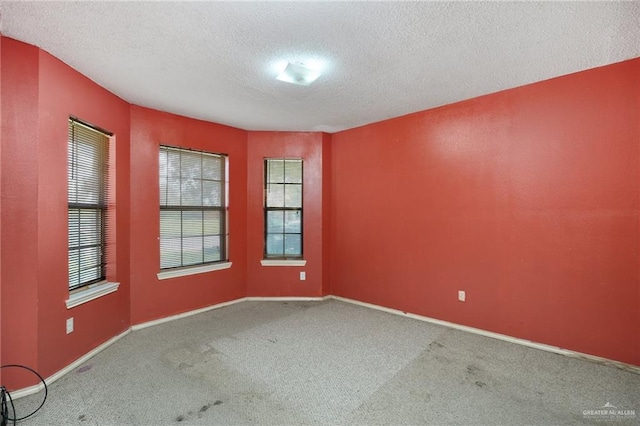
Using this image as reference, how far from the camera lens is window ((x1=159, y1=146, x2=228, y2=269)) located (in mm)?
3555

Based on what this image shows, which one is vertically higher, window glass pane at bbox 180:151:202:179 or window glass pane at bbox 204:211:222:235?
window glass pane at bbox 180:151:202:179

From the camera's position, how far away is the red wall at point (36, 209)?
205 centimetres

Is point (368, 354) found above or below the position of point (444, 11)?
below

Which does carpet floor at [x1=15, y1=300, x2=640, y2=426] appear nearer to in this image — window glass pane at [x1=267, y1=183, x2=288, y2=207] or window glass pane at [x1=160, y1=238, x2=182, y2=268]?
window glass pane at [x1=160, y1=238, x2=182, y2=268]

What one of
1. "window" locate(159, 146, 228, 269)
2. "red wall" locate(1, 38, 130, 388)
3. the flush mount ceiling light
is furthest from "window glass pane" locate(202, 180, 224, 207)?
the flush mount ceiling light

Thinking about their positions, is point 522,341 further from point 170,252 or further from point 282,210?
point 170,252

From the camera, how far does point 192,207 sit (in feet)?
12.3

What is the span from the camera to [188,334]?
308 centimetres

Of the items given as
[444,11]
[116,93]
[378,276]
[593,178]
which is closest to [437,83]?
[444,11]

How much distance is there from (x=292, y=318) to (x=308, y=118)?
2.47 metres

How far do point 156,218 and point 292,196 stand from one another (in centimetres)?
180

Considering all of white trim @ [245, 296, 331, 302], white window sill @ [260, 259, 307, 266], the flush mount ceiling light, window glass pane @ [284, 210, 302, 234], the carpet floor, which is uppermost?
the flush mount ceiling light

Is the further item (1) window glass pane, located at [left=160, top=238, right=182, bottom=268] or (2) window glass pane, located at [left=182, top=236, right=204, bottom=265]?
(2) window glass pane, located at [left=182, top=236, right=204, bottom=265]

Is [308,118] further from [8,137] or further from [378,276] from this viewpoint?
[8,137]
